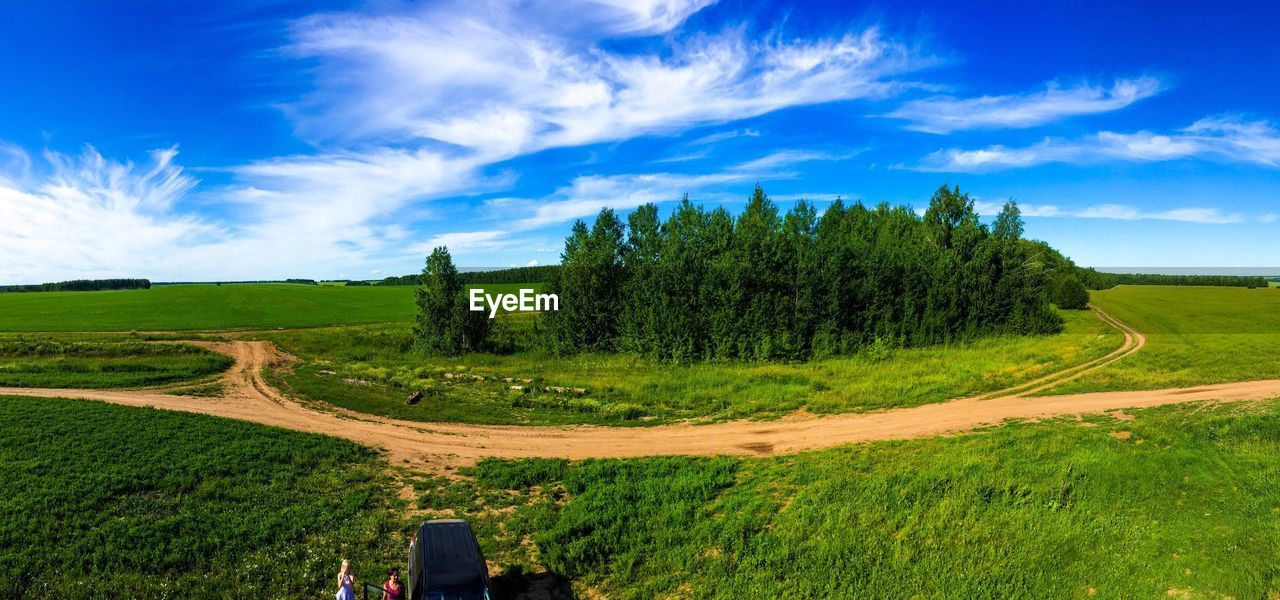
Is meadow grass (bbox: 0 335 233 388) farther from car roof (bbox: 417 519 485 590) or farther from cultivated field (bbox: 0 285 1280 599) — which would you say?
car roof (bbox: 417 519 485 590)

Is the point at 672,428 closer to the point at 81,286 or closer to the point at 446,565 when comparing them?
the point at 446,565

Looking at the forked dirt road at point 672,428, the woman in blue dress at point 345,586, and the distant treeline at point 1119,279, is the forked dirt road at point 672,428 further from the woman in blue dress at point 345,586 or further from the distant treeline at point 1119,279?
the distant treeline at point 1119,279

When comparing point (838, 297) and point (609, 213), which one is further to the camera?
point (609, 213)

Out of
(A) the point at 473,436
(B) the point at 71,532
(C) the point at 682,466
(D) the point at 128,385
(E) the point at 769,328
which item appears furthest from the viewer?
(E) the point at 769,328

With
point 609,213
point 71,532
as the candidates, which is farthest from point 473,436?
point 609,213

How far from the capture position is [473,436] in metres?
24.9

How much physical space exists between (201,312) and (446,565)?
103668mm

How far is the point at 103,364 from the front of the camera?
136ft

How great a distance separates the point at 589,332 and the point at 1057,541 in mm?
41453

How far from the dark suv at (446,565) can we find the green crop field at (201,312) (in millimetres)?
53589

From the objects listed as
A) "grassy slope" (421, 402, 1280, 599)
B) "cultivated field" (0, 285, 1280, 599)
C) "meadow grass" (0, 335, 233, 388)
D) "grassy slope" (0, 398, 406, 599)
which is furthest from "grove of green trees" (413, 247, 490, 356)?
"grassy slope" (421, 402, 1280, 599)

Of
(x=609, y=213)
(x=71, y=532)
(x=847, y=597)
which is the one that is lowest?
(x=847, y=597)

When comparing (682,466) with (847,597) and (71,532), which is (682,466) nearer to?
(847,597)

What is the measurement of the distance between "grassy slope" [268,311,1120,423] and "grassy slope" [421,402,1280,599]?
8.35 meters
